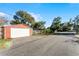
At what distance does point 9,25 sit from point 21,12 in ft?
1.45

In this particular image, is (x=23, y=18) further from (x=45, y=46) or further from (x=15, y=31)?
(x=45, y=46)

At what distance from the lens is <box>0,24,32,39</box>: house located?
7164mm

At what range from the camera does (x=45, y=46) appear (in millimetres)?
7098

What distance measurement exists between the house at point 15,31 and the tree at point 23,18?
0.10 meters

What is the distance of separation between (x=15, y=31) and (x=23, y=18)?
40 cm

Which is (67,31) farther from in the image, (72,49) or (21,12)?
(21,12)

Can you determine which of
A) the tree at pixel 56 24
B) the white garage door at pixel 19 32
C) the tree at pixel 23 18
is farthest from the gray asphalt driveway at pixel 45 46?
the tree at pixel 23 18

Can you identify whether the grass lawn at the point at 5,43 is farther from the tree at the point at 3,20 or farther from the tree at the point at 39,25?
the tree at the point at 39,25

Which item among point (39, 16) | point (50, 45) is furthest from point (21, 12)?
point (50, 45)

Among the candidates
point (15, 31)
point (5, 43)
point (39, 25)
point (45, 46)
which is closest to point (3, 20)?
point (15, 31)

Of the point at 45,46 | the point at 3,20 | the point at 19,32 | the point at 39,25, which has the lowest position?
the point at 45,46

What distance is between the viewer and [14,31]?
7.25 meters

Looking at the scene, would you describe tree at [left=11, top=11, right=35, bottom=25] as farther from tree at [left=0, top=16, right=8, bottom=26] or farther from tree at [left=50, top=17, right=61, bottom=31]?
tree at [left=50, top=17, right=61, bottom=31]

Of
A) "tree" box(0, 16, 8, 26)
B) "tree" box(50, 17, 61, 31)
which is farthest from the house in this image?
"tree" box(50, 17, 61, 31)
